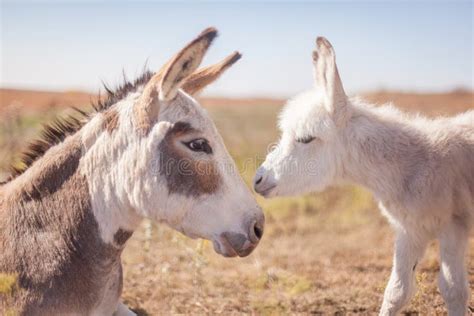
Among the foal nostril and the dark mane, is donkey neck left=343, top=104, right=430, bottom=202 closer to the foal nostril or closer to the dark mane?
the foal nostril

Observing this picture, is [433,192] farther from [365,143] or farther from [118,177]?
[118,177]

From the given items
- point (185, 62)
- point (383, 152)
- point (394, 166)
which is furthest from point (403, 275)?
point (185, 62)

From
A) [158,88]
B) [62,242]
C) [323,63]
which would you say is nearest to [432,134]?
[323,63]

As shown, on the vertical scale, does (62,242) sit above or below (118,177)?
below

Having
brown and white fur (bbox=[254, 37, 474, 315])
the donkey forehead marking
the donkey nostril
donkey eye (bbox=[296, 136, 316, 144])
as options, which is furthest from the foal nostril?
donkey eye (bbox=[296, 136, 316, 144])

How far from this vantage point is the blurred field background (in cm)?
616

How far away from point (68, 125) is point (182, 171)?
1.06 meters

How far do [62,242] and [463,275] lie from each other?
3221 millimetres

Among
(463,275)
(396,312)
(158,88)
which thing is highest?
(158,88)

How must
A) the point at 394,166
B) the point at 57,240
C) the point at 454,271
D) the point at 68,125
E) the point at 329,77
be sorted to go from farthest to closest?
the point at 329,77 < the point at 394,166 < the point at 454,271 < the point at 68,125 < the point at 57,240

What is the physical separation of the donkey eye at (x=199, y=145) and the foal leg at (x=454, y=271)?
237 centimetres

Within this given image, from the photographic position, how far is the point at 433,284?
6.37 meters

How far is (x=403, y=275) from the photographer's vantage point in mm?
4922

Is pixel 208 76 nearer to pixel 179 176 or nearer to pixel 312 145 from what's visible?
pixel 179 176
